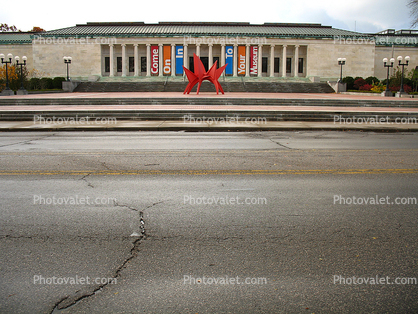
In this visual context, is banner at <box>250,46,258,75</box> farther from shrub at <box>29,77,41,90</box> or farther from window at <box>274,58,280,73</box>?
shrub at <box>29,77,41,90</box>

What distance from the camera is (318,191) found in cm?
610

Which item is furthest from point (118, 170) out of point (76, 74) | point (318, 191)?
point (76, 74)

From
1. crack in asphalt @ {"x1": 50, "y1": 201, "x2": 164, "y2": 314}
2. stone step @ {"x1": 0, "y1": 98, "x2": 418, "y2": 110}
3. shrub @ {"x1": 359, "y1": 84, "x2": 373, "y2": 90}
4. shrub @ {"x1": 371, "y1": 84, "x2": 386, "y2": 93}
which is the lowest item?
crack in asphalt @ {"x1": 50, "y1": 201, "x2": 164, "y2": 314}

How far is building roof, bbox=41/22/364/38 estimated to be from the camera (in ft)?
193

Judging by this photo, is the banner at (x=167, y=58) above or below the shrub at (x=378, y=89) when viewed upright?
above

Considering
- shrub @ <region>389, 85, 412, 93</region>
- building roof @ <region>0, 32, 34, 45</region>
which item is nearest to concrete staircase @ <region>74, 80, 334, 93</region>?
shrub @ <region>389, 85, 412, 93</region>

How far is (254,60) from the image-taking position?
60.0 m

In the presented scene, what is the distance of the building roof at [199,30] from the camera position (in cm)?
5884

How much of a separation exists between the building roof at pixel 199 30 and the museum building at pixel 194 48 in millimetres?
163

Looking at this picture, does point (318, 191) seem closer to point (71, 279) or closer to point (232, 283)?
point (232, 283)

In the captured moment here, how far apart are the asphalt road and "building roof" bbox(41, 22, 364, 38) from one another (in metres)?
54.8

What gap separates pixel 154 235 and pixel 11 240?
1590 mm

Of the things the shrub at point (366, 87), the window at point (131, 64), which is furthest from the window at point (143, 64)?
the shrub at point (366, 87)

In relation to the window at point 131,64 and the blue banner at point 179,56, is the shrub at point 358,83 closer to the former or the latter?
the blue banner at point 179,56
